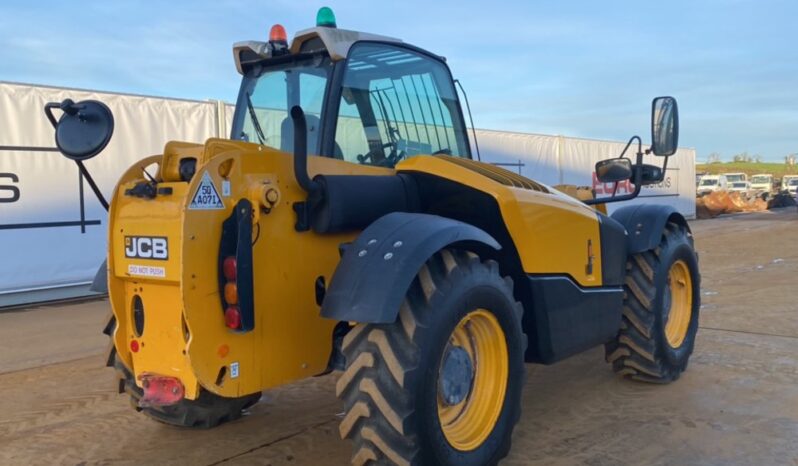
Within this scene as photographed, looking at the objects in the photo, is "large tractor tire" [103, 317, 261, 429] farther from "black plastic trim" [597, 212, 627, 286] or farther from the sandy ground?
"black plastic trim" [597, 212, 627, 286]

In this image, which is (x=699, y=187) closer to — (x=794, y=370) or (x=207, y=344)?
(x=794, y=370)

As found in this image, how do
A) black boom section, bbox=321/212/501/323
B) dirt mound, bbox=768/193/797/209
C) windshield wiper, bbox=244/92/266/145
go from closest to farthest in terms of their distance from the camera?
black boom section, bbox=321/212/501/323 < windshield wiper, bbox=244/92/266/145 < dirt mound, bbox=768/193/797/209

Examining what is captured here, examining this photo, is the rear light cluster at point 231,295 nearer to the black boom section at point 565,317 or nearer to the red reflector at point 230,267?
the red reflector at point 230,267

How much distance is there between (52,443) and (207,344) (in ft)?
6.54

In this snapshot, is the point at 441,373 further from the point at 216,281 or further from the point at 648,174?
the point at 648,174

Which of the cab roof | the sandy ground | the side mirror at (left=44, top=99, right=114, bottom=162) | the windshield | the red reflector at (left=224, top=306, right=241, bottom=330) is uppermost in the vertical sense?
the cab roof

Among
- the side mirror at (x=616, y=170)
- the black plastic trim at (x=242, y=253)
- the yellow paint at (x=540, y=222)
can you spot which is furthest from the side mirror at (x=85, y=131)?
the side mirror at (x=616, y=170)

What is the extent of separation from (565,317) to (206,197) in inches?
91.6

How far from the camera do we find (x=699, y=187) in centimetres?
4400

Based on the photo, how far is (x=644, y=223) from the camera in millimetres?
5527

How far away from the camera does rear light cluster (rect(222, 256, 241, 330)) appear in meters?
3.24

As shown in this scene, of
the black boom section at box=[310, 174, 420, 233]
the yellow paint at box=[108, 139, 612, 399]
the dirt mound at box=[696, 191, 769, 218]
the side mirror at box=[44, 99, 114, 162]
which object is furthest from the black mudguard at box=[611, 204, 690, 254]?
the dirt mound at box=[696, 191, 769, 218]

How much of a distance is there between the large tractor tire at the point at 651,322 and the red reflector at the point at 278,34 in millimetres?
3036

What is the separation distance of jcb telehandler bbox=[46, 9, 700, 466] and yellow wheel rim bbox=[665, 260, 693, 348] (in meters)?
1.42
